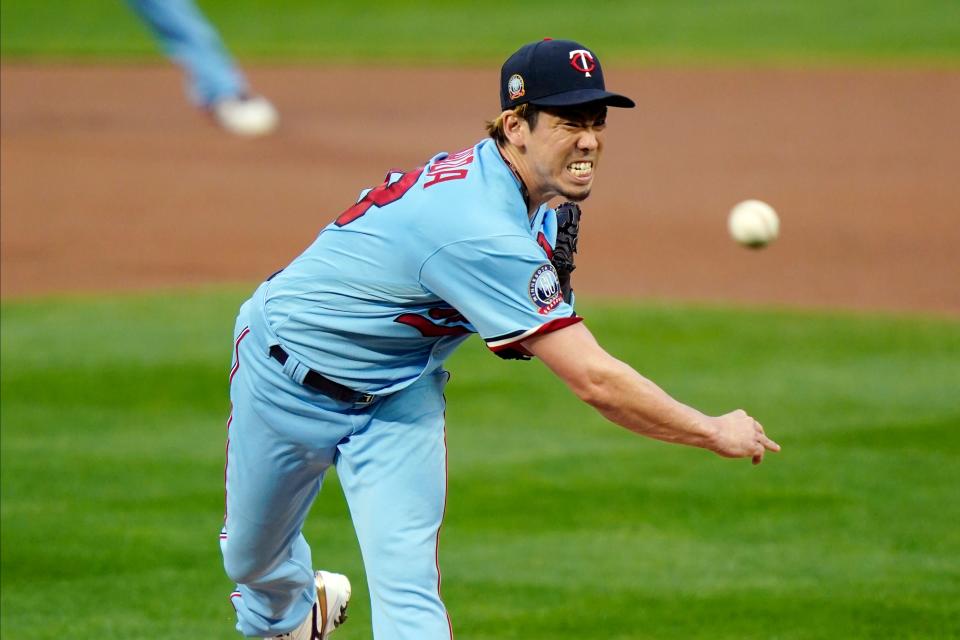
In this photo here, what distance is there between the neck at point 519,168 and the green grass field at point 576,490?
6.68 ft

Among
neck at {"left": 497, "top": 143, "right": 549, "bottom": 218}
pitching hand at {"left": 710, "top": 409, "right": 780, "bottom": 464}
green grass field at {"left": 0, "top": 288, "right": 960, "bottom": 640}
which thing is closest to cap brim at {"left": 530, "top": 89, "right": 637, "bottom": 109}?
neck at {"left": 497, "top": 143, "right": 549, "bottom": 218}

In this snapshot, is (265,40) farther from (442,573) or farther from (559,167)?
(559,167)

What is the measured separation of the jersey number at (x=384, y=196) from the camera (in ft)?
14.7

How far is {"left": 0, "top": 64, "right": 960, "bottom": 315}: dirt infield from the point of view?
39.4 feet

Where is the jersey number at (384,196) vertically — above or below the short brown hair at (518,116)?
below

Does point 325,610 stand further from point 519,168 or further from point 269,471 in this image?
point 519,168

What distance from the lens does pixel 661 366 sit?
31.3 feet

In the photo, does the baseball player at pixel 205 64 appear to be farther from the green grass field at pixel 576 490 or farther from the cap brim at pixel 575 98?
the cap brim at pixel 575 98

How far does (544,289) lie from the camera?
4254 millimetres

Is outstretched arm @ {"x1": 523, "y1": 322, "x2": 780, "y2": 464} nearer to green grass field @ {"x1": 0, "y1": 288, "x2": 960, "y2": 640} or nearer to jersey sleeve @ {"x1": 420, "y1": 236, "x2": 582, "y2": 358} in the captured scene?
jersey sleeve @ {"x1": 420, "y1": 236, "x2": 582, "y2": 358}

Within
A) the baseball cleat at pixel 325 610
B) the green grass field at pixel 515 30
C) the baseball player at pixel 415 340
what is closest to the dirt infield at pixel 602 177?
the green grass field at pixel 515 30

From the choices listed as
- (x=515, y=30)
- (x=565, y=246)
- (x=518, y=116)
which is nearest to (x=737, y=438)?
(x=565, y=246)

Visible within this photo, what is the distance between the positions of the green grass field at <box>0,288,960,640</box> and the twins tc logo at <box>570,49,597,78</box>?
242 cm

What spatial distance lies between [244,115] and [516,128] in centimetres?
1174
